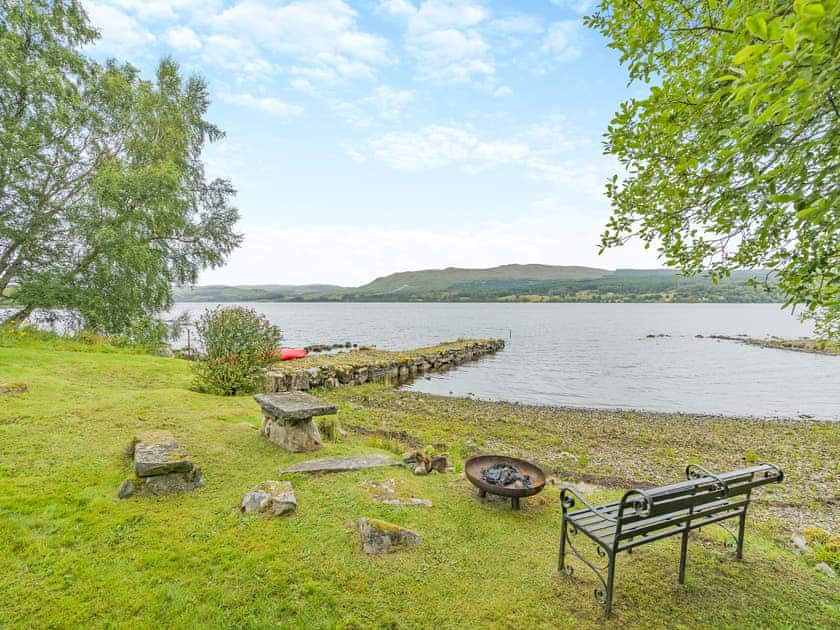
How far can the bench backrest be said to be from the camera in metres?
A: 3.44

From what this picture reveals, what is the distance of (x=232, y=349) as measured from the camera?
11.4 m

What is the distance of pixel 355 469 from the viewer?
6.22m

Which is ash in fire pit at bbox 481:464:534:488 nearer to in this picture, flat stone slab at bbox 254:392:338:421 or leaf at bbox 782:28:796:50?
flat stone slab at bbox 254:392:338:421

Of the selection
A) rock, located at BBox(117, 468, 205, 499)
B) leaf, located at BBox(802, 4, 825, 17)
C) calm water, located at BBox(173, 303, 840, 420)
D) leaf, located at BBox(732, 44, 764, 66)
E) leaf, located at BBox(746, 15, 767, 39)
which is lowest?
calm water, located at BBox(173, 303, 840, 420)

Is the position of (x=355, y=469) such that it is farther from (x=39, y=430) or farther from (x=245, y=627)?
(x=39, y=430)

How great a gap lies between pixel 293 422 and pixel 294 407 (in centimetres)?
34

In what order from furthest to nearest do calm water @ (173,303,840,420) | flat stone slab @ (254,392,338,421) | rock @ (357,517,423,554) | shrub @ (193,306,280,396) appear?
calm water @ (173,303,840,420) → shrub @ (193,306,280,396) → flat stone slab @ (254,392,338,421) → rock @ (357,517,423,554)

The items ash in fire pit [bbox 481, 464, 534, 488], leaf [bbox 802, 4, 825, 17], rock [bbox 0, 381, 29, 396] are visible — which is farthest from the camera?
rock [bbox 0, 381, 29, 396]

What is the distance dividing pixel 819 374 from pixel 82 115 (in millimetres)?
45794

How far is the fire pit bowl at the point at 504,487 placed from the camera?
527 centimetres

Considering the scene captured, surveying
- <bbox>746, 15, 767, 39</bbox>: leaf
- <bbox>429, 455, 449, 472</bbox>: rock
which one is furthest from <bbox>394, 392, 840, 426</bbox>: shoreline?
<bbox>746, 15, 767, 39</bbox>: leaf

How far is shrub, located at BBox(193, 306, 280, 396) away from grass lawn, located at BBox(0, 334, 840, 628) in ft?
9.95

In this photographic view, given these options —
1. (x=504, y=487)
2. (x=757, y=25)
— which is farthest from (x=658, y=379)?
(x=757, y=25)

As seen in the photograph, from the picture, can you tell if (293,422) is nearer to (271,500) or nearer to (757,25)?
(271,500)
